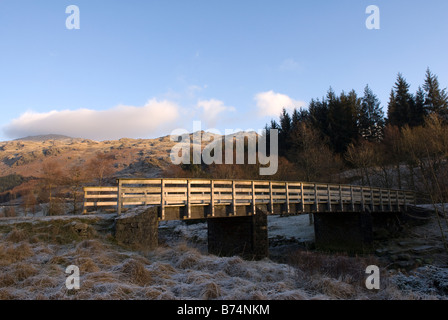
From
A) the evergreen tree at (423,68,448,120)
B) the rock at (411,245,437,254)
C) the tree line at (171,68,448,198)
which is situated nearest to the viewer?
the rock at (411,245,437,254)

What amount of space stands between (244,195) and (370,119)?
5413 centimetres

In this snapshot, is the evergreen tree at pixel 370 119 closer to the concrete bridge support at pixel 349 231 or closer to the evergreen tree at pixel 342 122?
the evergreen tree at pixel 342 122

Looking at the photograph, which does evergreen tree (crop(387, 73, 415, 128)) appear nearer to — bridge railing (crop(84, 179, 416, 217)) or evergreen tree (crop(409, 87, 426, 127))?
evergreen tree (crop(409, 87, 426, 127))

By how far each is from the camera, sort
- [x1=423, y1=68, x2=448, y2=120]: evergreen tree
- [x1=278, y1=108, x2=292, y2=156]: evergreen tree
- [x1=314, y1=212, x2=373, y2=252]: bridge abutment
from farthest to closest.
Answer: [x1=278, y1=108, x2=292, y2=156]: evergreen tree < [x1=423, y1=68, x2=448, y2=120]: evergreen tree < [x1=314, y1=212, x2=373, y2=252]: bridge abutment

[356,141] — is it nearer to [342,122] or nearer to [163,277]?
[342,122]

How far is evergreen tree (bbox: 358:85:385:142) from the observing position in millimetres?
55903

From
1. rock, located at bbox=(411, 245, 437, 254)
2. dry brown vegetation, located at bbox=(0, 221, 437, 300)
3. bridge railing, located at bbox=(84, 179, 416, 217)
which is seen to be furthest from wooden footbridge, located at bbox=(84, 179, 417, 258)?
rock, located at bbox=(411, 245, 437, 254)

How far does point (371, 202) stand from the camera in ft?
74.5

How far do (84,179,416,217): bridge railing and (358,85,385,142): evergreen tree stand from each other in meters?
30.0

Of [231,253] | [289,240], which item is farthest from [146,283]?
[289,240]

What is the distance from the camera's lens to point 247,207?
14680mm

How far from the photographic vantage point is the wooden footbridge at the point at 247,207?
426 inches

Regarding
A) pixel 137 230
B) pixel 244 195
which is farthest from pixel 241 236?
pixel 137 230

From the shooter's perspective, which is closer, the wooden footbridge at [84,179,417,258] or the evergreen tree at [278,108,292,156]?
the wooden footbridge at [84,179,417,258]
